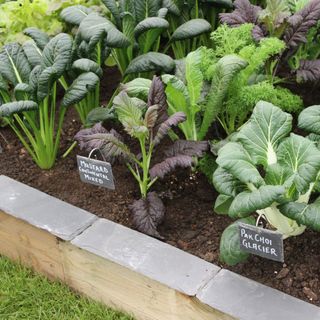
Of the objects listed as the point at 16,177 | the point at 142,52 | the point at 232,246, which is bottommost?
the point at 16,177

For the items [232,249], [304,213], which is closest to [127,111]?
[232,249]

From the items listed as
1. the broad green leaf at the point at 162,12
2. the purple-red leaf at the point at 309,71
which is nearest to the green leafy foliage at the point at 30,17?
the broad green leaf at the point at 162,12

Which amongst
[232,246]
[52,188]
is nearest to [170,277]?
[232,246]

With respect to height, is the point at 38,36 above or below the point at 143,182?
above

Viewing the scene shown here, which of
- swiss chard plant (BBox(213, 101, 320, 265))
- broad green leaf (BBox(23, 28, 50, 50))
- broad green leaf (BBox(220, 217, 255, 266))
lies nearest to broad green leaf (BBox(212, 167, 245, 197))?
swiss chard plant (BBox(213, 101, 320, 265))

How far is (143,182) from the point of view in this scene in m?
2.25

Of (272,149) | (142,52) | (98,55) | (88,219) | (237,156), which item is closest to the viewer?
(237,156)

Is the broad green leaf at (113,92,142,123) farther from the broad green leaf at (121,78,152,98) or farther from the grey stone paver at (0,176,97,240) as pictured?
the grey stone paver at (0,176,97,240)

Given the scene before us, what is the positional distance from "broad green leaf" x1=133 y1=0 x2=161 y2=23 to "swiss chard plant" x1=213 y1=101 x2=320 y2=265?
99cm

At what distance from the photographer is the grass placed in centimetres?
216

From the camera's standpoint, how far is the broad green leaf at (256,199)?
168 cm

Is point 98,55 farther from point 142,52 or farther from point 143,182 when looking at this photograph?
point 143,182

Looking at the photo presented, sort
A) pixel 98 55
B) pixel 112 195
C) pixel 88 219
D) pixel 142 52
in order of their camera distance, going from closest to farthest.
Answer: pixel 88 219 < pixel 112 195 < pixel 98 55 < pixel 142 52

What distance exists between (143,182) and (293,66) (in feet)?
3.22
